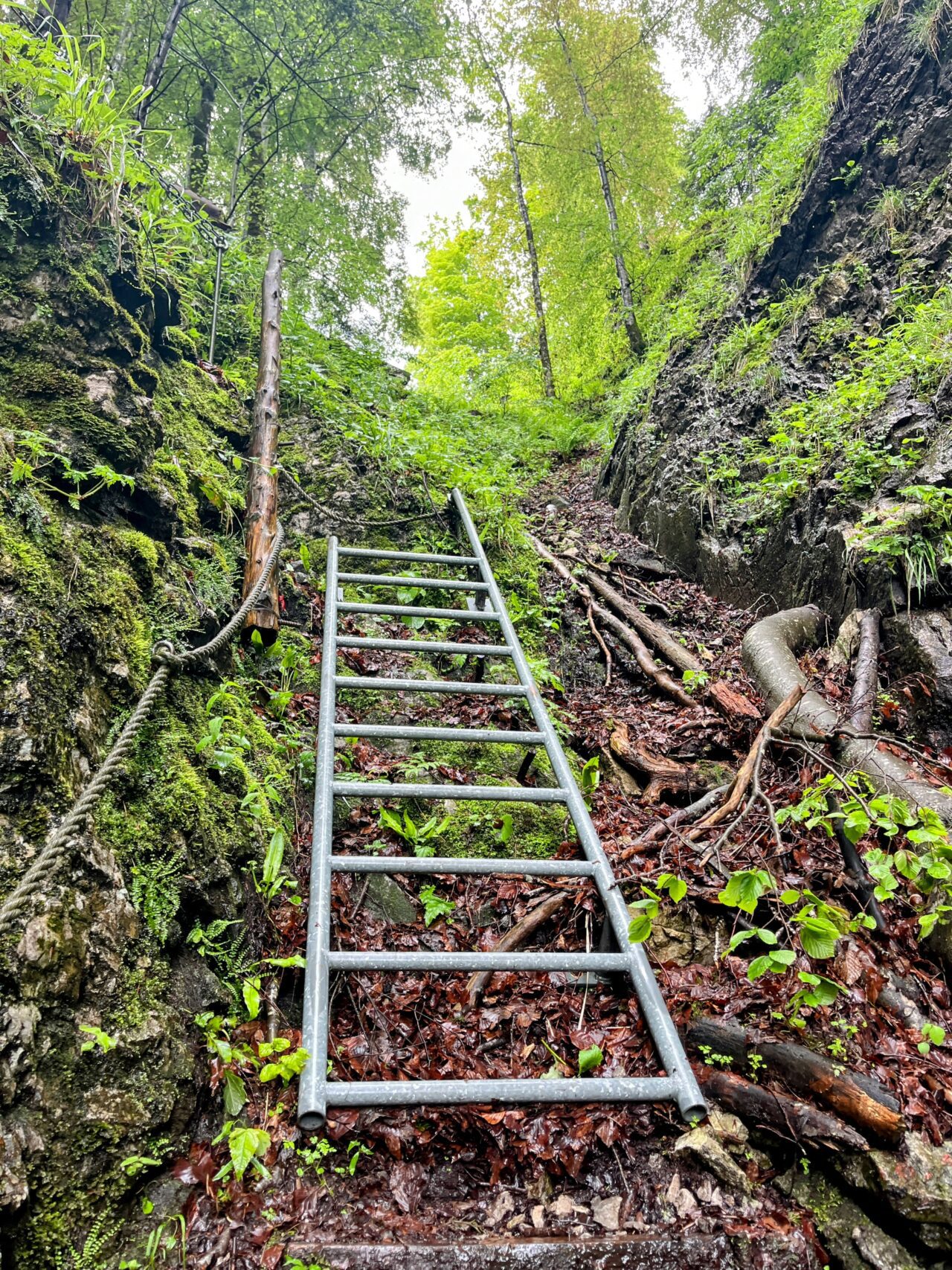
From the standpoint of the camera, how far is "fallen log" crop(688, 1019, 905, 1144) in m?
1.65

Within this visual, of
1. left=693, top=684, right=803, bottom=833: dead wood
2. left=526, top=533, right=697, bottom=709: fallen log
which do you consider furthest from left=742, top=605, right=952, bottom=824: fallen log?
left=526, top=533, right=697, bottom=709: fallen log

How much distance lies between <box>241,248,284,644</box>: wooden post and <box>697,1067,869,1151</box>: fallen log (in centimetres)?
261

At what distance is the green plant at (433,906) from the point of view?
2.36 m

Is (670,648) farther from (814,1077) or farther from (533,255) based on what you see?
(533,255)

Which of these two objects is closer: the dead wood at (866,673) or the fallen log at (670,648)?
the dead wood at (866,673)

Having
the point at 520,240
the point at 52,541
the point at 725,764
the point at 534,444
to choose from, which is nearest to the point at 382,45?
the point at 534,444

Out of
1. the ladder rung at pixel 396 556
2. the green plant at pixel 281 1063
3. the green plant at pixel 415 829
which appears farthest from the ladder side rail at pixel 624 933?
the green plant at pixel 281 1063

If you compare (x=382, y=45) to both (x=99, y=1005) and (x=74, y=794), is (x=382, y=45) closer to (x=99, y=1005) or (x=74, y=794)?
(x=74, y=794)

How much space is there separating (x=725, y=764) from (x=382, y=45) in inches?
374

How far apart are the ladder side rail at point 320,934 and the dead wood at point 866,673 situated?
7.82ft

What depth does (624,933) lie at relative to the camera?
2.10 meters

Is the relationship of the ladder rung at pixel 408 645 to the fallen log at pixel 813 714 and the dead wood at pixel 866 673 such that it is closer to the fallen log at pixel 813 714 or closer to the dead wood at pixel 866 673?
the fallen log at pixel 813 714

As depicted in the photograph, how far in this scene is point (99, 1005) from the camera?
1486 millimetres

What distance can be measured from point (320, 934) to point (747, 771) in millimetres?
2037
